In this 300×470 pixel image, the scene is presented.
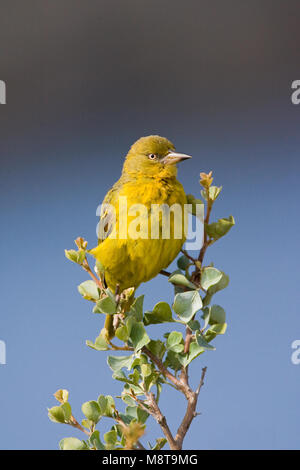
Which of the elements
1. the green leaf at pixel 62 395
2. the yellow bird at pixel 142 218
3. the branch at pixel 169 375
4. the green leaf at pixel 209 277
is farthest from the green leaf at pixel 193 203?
the green leaf at pixel 62 395

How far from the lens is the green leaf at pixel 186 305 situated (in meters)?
0.81

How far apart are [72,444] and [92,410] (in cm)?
5

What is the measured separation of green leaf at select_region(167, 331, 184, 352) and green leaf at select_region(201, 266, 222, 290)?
8cm

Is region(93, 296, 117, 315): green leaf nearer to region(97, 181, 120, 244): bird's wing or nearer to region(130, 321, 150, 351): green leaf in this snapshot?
Answer: region(130, 321, 150, 351): green leaf

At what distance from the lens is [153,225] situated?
1.04 metres

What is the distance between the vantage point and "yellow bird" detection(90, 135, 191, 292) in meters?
1.04

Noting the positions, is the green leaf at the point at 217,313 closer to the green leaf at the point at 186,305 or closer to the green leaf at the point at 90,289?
the green leaf at the point at 186,305

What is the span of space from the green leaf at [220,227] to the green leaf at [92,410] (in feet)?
0.98

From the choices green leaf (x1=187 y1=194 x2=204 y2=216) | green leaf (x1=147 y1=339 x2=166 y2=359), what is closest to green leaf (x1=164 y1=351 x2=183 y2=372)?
green leaf (x1=147 y1=339 x2=166 y2=359)

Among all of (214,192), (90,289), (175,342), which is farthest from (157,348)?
(214,192)
